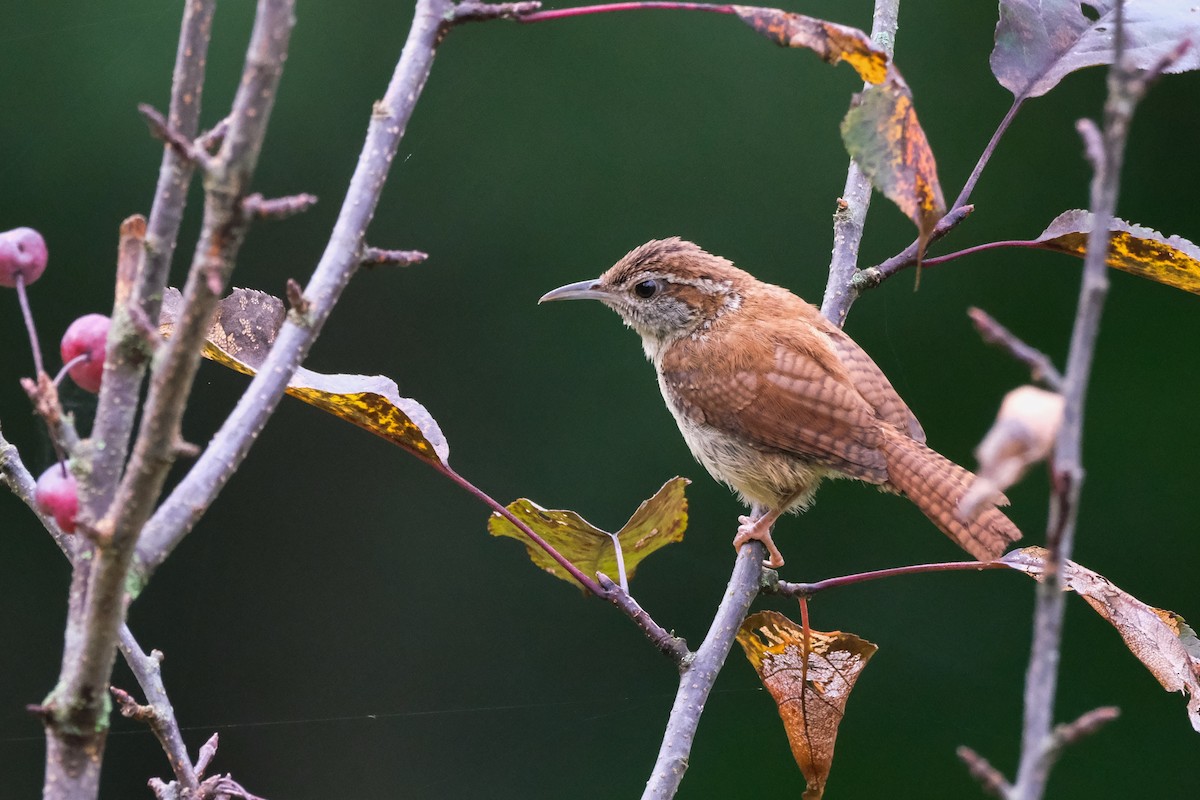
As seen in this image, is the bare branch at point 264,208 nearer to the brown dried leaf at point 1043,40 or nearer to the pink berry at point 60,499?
the pink berry at point 60,499

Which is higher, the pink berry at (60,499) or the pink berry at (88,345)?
the pink berry at (88,345)

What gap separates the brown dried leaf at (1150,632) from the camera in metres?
1.71

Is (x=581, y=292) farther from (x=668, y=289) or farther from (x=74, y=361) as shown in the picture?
(x=74, y=361)

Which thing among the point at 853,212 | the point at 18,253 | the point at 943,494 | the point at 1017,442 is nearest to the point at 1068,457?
the point at 1017,442

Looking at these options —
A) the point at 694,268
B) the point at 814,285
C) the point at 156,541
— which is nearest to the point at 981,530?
the point at 694,268

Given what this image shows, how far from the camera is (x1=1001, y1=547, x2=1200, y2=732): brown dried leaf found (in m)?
1.71

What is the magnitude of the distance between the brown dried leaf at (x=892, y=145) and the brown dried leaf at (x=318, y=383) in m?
0.67

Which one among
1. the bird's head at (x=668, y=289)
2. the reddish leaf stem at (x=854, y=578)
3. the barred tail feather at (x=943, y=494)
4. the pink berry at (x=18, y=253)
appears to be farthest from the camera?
the bird's head at (x=668, y=289)

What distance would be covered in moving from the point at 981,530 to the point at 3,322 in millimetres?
3508

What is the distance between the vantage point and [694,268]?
308 cm

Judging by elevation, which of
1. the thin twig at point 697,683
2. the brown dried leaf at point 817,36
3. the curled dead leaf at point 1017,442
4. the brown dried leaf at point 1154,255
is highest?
the brown dried leaf at point 817,36

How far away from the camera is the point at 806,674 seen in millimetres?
1889

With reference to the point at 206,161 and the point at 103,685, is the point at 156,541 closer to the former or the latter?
the point at 103,685

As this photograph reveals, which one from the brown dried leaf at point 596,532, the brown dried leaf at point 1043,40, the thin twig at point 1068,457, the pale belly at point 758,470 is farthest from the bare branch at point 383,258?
the pale belly at point 758,470
